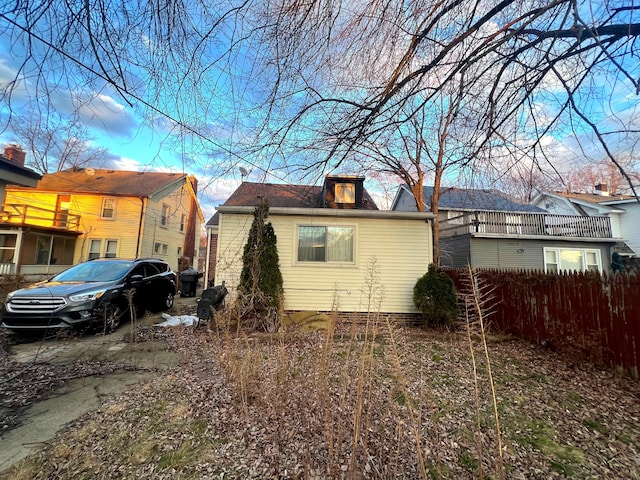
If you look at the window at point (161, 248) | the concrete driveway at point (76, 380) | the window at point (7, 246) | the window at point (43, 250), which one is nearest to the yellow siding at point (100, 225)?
the window at point (43, 250)

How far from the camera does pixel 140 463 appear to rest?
2197 millimetres

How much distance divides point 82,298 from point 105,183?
15.3m

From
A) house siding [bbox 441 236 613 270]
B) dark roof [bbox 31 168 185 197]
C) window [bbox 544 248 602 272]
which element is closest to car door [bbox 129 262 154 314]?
dark roof [bbox 31 168 185 197]

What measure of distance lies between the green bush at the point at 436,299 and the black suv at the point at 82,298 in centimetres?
624

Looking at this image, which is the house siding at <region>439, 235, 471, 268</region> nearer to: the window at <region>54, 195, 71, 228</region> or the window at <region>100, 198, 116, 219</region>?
the window at <region>100, 198, 116, 219</region>

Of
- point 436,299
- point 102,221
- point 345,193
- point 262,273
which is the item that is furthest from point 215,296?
point 102,221

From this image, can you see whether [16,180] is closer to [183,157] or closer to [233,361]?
[183,157]

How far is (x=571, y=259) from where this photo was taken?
45.8ft

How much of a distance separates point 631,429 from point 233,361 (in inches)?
167

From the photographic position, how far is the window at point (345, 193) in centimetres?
1241

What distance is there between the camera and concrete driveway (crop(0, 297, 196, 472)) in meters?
2.53

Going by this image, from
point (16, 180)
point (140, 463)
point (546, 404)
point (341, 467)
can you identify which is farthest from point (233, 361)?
point (16, 180)

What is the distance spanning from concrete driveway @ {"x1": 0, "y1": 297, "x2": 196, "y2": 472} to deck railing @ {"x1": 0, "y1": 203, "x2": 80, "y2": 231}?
42.2ft

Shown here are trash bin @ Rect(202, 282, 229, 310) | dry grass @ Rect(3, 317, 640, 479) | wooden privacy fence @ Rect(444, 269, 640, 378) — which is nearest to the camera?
dry grass @ Rect(3, 317, 640, 479)
